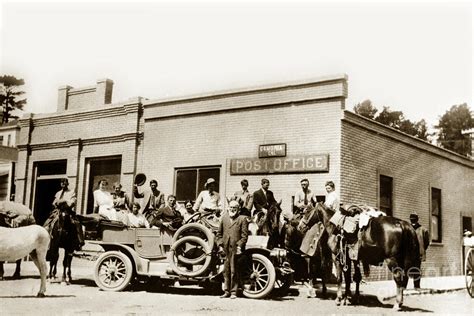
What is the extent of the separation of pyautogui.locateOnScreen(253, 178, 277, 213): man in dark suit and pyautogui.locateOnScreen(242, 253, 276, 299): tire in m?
1.47

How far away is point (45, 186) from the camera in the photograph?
20.8 metres

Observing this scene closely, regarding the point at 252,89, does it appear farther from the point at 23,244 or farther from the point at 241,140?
the point at 23,244

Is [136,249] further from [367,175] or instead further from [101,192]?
[367,175]

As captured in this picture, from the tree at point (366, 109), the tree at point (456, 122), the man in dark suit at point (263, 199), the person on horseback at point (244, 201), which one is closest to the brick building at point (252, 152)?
the man in dark suit at point (263, 199)

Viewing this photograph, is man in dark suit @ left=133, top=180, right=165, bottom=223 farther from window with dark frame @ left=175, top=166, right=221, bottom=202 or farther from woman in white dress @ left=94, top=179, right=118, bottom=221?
window with dark frame @ left=175, top=166, right=221, bottom=202

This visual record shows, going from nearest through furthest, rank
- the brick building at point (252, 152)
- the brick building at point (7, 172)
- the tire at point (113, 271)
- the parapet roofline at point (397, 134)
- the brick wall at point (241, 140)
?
the tire at point (113, 271) < the brick wall at point (241, 140) < the brick building at point (252, 152) < the parapet roofline at point (397, 134) < the brick building at point (7, 172)

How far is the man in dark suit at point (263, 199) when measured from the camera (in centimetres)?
1168

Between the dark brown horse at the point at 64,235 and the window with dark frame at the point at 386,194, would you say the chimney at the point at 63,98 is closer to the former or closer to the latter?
the dark brown horse at the point at 64,235

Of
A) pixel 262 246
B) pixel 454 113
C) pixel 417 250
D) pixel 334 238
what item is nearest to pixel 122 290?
pixel 262 246

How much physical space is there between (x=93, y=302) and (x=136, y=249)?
2.37 meters

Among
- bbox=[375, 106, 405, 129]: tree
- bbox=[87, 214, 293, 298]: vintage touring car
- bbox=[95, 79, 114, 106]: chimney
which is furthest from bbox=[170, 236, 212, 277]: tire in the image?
bbox=[375, 106, 405, 129]: tree

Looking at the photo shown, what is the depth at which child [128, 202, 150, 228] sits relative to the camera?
12.4 meters

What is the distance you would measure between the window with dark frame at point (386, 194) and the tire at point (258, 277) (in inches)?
258

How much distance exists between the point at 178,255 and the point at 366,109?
4562 cm
